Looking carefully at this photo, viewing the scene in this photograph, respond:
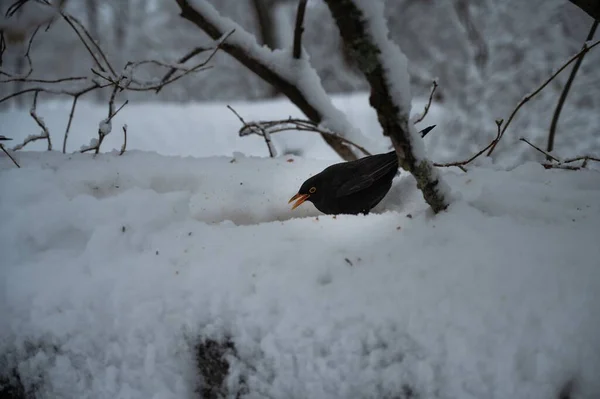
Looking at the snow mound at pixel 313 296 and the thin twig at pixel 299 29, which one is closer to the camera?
the snow mound at pixel 313 296

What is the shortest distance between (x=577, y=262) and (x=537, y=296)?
19cm

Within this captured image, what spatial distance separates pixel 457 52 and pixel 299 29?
9.52 m

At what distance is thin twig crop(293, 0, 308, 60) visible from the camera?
224 cm

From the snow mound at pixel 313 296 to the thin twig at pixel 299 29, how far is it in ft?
4.38

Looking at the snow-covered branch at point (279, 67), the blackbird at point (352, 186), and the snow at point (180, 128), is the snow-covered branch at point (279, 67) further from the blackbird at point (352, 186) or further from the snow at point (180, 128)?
the snow at point (180, 128)

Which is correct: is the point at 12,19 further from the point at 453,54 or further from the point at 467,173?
the point at 453,54

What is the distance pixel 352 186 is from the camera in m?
1.82

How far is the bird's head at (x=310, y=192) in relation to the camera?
187 centimetres

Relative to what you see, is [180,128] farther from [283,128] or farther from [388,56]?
[388,56]

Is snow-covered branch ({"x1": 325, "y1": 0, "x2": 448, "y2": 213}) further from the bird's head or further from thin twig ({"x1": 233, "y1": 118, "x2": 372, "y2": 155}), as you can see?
thin twig ({"x1": 233, "y1": 118, "x2": 372, "y2": 155})

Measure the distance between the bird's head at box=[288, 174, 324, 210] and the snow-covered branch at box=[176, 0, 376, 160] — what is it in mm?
758

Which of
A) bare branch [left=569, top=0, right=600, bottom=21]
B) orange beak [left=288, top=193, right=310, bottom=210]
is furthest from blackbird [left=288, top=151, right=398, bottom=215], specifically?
bare branch [left=569, top=0, right=600, bottom=21]

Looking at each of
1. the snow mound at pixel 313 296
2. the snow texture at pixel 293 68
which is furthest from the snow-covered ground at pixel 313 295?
the snow texture at pixel 293 68

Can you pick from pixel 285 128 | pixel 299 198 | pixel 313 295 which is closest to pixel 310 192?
pixel 299 198
